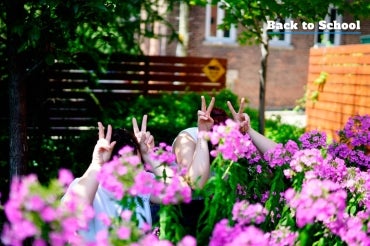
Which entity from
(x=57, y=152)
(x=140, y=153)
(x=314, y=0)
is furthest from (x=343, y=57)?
(x=140, y=153)

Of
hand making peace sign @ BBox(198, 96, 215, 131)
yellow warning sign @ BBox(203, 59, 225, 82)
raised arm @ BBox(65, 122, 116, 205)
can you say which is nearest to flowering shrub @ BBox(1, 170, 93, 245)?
raised arm @ BBox(65, 122, 116, 205)

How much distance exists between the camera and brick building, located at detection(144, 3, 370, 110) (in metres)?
17.2

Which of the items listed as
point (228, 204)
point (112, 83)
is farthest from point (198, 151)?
point (112, 83)

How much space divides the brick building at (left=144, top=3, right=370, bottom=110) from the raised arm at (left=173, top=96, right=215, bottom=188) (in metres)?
13.7

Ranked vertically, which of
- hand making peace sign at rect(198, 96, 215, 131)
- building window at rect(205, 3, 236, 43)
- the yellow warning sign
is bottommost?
hand making peace sign at rect(198, 96, 215, 131)

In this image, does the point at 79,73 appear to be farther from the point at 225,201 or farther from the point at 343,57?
the point at 225,201

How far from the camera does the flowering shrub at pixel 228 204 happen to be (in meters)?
1.59

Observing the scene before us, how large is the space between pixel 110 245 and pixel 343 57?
7.22 metres

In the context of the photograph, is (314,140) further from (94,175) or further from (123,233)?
(123,233)

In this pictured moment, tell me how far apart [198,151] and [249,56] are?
598 inches

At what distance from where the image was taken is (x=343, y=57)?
8336mm

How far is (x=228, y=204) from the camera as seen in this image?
227 centimetres

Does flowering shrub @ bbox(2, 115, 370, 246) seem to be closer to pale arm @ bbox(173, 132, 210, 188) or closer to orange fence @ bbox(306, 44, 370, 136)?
pale arm @ bbox(173, 132, 210, 188)

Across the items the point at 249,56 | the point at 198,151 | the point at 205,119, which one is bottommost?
the point at 198,151
